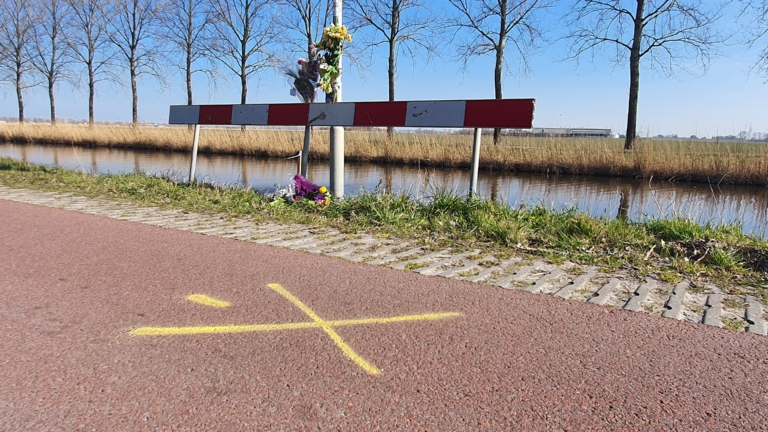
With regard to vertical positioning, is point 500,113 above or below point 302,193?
above

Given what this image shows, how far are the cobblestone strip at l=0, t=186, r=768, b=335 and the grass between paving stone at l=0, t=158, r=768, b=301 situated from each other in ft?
0.73

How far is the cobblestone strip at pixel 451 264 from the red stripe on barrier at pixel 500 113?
189 centimetres

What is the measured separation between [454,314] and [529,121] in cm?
320

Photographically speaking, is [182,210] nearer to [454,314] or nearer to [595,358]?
[454,314]

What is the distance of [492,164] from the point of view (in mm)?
16812

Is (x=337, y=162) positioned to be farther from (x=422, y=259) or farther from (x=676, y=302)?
(x=676, y=302)

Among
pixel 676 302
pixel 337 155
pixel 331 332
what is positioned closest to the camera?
pixel 331 332

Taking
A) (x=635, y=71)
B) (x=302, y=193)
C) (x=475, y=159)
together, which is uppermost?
(x=635, y=71)

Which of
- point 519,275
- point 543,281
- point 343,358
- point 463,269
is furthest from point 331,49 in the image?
point 343,358

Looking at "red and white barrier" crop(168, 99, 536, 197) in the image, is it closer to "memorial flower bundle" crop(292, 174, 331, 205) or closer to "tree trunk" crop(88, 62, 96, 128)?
"memorial flower bundle" crop(292, 174, 331, 205)

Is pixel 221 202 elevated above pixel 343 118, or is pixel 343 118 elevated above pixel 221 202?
pixel 343 118

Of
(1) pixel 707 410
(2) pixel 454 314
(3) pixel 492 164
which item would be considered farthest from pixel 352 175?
(1) pixel 707 410

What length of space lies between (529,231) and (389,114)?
244cm

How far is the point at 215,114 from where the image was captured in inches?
340
